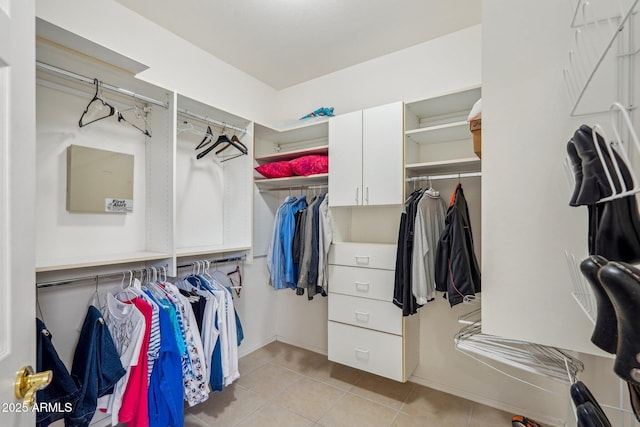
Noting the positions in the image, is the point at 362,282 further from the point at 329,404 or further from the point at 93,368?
the point at 93,368

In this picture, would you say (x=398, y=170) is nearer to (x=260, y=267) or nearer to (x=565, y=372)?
(x=565, y=372)

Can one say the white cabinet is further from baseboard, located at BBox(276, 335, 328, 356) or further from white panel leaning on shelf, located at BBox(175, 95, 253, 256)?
baseboard, located at BBox(276, 335, 328, 356)

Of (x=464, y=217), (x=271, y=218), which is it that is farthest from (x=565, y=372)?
(x=271, y=218)

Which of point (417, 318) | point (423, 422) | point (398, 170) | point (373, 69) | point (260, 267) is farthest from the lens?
point (260, 267)

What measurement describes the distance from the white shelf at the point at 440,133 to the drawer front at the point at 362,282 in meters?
1.02

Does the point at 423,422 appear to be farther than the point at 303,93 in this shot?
No

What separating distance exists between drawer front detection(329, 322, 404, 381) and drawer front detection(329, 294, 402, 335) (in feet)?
0.15

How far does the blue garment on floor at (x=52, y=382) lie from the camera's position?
1297mm

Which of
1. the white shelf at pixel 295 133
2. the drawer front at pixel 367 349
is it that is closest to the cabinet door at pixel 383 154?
the white shelf at pixel 295 133

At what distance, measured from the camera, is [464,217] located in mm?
1813

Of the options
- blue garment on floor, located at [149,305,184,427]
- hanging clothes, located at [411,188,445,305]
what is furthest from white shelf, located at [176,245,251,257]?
hanging clothes, located at [411,188,445,305]

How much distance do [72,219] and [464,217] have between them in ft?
7.80

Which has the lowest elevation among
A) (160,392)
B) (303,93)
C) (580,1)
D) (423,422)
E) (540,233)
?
(423,422)

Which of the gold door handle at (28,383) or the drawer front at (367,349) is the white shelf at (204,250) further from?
the gold door handle at (28,383)
